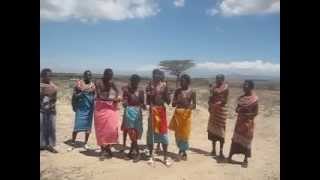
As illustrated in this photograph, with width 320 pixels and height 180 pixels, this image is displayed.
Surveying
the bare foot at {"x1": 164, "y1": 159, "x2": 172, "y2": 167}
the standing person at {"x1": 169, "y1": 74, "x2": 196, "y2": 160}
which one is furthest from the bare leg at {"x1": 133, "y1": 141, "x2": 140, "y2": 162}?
the standing person at {"x1": 169, "y1": 74, "x2": 196, "y2": 160}

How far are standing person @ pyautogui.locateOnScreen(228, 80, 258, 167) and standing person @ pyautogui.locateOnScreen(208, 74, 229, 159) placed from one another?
159mm

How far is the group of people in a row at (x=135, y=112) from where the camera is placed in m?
6.04

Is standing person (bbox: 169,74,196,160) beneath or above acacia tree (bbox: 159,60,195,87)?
beneath

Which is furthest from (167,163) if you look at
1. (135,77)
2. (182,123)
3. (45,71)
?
(45,71)

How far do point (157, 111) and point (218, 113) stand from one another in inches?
29.7

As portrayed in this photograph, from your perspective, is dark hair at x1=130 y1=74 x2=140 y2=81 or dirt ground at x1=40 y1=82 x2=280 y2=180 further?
dark hair at x1=130 y1=74 x2=140 y2=81

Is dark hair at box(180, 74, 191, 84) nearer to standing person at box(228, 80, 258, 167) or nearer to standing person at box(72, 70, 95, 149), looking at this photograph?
standing person at box(228, 80, 258, 167)

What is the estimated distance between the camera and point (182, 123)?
6.08m

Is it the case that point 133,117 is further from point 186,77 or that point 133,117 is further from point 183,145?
point 186,77

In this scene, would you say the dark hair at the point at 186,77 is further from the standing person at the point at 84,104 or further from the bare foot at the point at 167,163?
the standing person at the point at 84,104

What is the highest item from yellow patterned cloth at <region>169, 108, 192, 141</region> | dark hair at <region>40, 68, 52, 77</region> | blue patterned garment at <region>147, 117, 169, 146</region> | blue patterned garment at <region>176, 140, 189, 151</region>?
dark hair at <region>40, 68, 52, 77</region>

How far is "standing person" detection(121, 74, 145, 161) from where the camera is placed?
6.09 meters

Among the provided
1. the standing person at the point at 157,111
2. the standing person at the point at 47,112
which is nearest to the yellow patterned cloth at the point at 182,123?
the standing person at the point at 157,111
